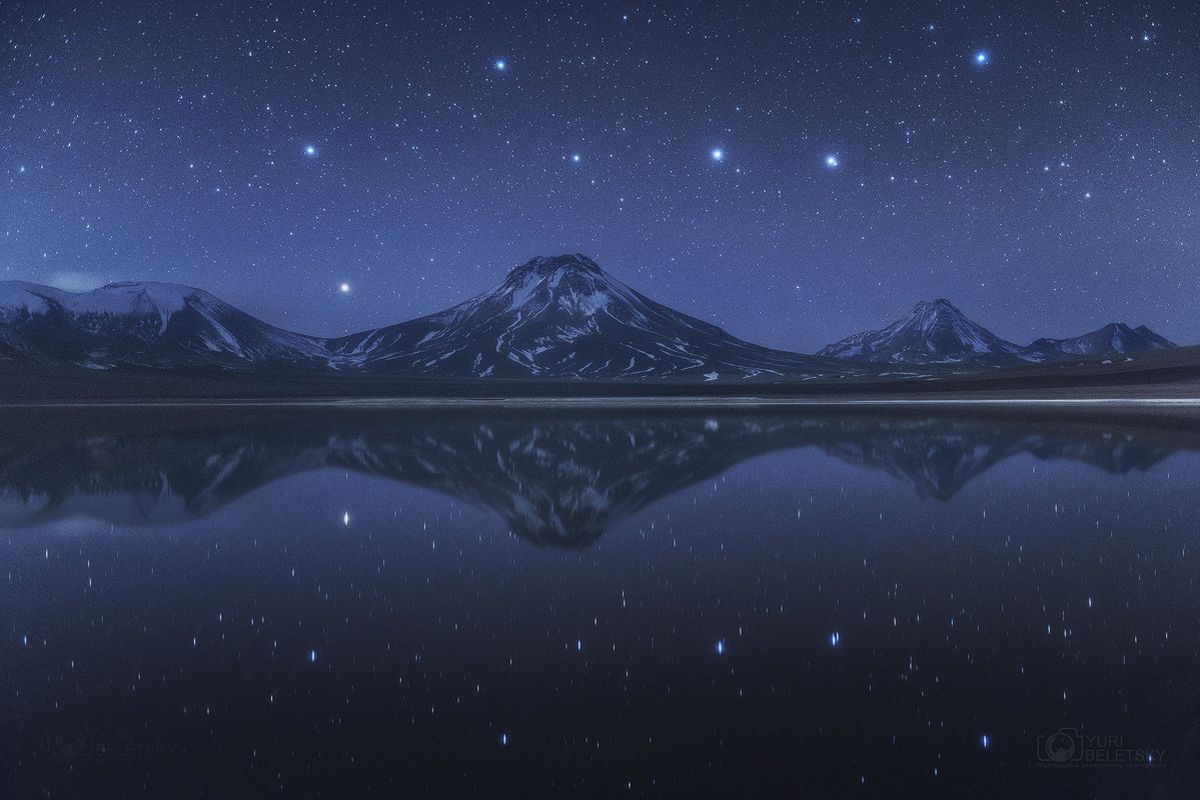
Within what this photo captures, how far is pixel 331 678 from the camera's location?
610cm

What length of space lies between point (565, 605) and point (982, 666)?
13.9ft

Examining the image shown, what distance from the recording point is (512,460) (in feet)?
71.5

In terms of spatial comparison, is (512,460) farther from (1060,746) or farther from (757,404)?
(757,404)

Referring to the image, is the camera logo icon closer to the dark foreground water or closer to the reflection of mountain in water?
the dark foreground water

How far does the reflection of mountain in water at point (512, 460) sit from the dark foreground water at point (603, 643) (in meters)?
0.31

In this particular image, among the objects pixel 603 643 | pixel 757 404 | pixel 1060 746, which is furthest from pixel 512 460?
pixel 757 404

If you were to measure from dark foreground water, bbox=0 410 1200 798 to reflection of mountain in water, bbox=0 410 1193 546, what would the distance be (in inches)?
12.3

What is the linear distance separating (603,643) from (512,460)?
15190mm

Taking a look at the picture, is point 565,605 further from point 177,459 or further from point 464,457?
point 177,459

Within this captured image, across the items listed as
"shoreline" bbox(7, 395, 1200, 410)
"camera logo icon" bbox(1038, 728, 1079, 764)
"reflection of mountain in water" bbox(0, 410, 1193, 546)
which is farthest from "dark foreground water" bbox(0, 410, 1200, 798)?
"shoreline" bbox(7, 395, 1200, 410)

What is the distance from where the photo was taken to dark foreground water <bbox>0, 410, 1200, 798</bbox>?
4.78 m

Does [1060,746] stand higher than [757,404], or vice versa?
[757,404]

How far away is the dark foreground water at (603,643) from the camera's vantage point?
4.78 metres

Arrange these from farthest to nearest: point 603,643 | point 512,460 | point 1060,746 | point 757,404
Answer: point 757,404 → point 512,460 → point 603,643 → point 1060,746
